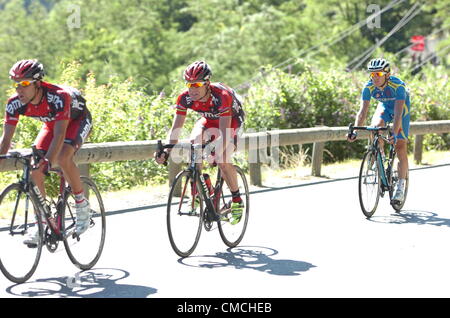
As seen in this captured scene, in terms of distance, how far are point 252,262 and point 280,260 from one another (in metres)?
0.27

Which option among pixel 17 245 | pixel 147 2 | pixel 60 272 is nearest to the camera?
pixel 17 245

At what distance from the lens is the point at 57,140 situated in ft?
21.9

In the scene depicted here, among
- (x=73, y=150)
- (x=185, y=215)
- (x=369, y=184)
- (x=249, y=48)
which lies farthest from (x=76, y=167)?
(x=249, y=48)

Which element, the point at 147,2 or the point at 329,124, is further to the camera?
the point at 147,2

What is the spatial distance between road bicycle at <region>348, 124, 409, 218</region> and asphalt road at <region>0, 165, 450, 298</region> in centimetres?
19

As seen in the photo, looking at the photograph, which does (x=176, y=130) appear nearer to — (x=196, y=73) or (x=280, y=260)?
(x=196, y=73)

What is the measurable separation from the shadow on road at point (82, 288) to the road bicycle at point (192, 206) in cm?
82

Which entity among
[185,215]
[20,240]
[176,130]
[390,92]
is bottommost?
[20,240]

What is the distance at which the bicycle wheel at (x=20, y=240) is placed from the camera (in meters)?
6.51

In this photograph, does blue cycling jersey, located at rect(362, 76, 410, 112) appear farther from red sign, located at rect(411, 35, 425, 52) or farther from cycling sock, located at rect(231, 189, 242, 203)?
red sign, located at rect(411, 35, 425, 52)

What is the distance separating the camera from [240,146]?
13.2m

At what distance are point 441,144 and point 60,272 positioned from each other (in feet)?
55.4
